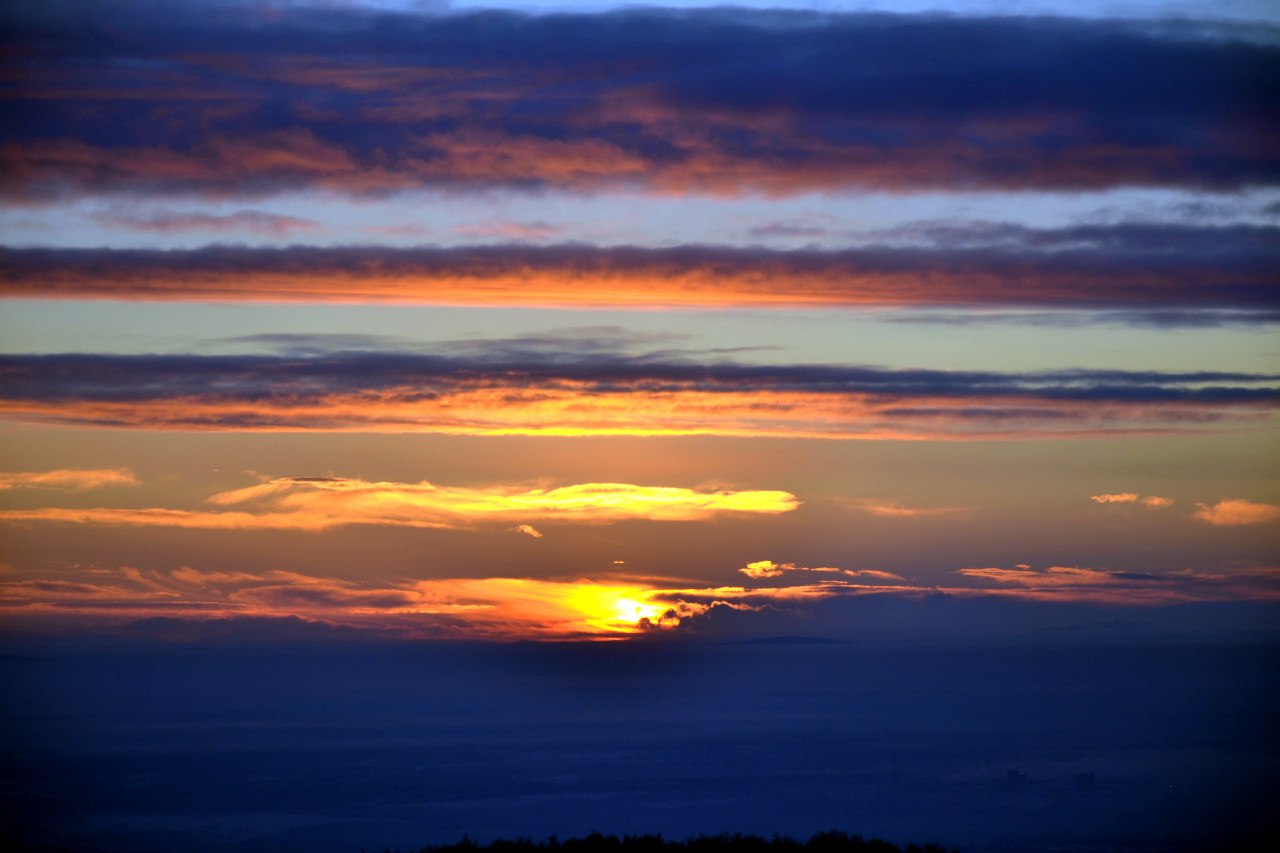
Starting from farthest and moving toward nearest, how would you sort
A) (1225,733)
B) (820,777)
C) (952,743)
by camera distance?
(952,743) → (1225,733) → (820,777)

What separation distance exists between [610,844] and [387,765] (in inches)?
6635

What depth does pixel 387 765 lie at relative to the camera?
597 ft

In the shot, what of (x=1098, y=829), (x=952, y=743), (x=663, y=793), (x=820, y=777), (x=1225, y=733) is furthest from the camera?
(x=952, y=743)

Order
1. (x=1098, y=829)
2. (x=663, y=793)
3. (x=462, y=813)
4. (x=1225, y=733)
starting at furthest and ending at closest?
(x=1225, y=733) < (x=663, y=793) < (x=462, y=813) < (x=1098, y=829)

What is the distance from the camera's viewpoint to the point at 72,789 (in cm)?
13138

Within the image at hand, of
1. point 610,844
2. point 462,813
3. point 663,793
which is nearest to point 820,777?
point 663,793

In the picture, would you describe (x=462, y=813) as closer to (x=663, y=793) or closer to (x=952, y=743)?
(x=663, y=793)

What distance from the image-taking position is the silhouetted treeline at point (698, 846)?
20.4m

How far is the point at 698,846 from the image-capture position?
20.5 meters

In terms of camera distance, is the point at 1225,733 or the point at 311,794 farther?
the point at 1225,733

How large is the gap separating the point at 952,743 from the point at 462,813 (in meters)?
82.3

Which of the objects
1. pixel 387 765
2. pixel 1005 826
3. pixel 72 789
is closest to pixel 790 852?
pixel 1005 826

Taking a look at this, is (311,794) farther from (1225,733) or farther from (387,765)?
(1225,733)

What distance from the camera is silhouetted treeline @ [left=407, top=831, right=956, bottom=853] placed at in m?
20.4
